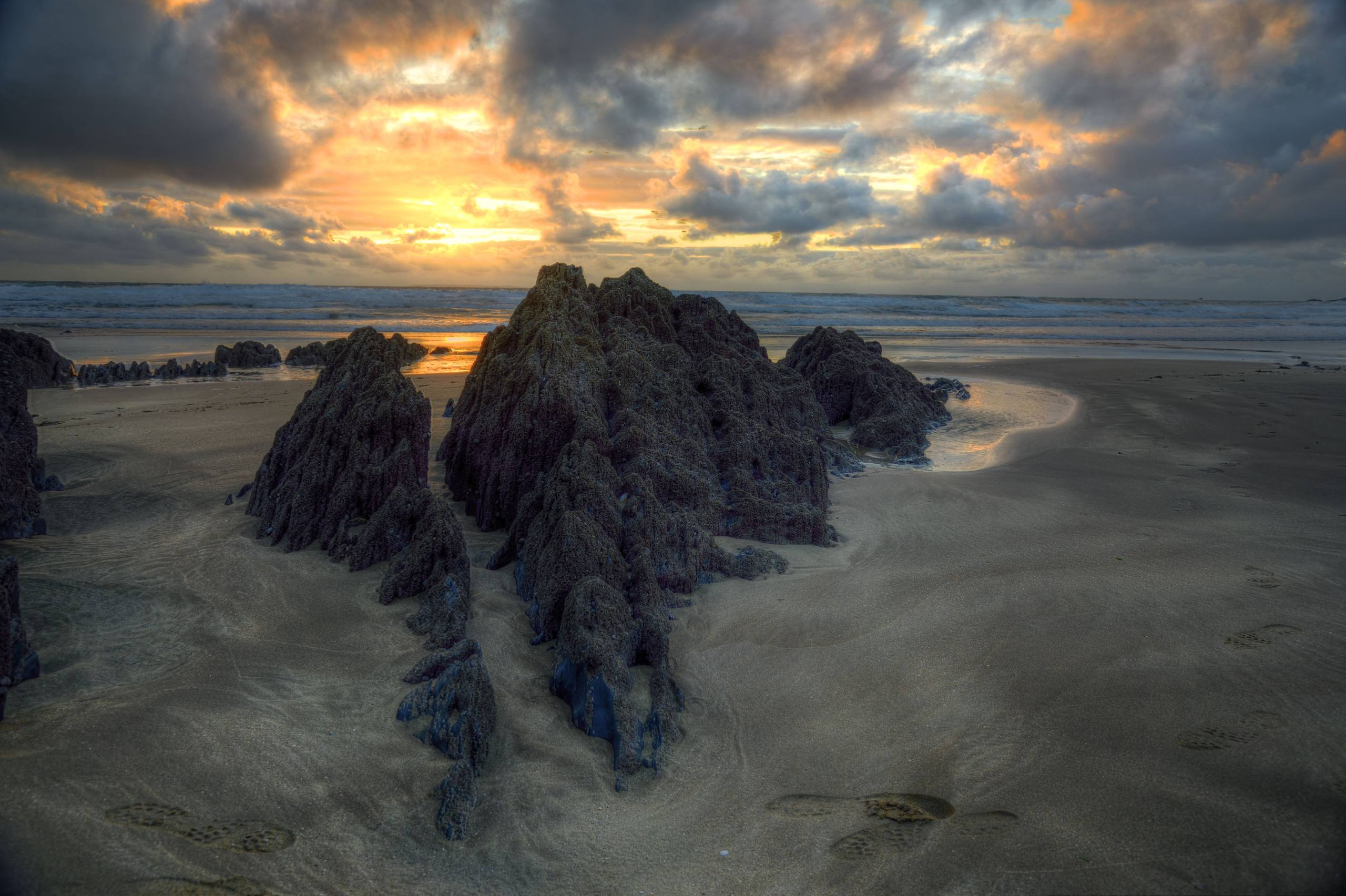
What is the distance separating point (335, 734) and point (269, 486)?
14.7 ft

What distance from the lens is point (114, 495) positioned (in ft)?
26.7

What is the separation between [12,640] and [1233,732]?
7.88 metres

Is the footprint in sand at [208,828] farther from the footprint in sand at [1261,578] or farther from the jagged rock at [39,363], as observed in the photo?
the jagged rock at [39,363]

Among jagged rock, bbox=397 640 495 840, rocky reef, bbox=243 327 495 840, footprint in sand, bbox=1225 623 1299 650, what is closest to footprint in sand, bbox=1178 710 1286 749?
footprint in sand, bbox=1225 623 1299 650

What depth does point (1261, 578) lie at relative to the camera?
279 inches

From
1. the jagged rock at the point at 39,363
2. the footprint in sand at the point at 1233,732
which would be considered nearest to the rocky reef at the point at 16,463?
the footprint in sand at the point at 1233,732

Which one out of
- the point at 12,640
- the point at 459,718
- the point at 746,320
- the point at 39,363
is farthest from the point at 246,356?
the point at 746,320

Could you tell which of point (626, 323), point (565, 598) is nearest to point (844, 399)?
point (626, 323)

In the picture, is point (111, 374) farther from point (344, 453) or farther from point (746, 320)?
point (746, 320)

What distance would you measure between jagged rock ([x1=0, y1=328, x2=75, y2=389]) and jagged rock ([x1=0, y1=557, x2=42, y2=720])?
1831 cm

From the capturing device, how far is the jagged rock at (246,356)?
77.3ft

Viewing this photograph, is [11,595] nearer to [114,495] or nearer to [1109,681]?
→ [114,495]

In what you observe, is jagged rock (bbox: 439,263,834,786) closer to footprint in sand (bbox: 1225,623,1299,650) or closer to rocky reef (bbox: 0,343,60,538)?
footprint in sand (bbox: 1225,623,1299,650)

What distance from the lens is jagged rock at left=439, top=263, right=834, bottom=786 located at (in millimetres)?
5141
